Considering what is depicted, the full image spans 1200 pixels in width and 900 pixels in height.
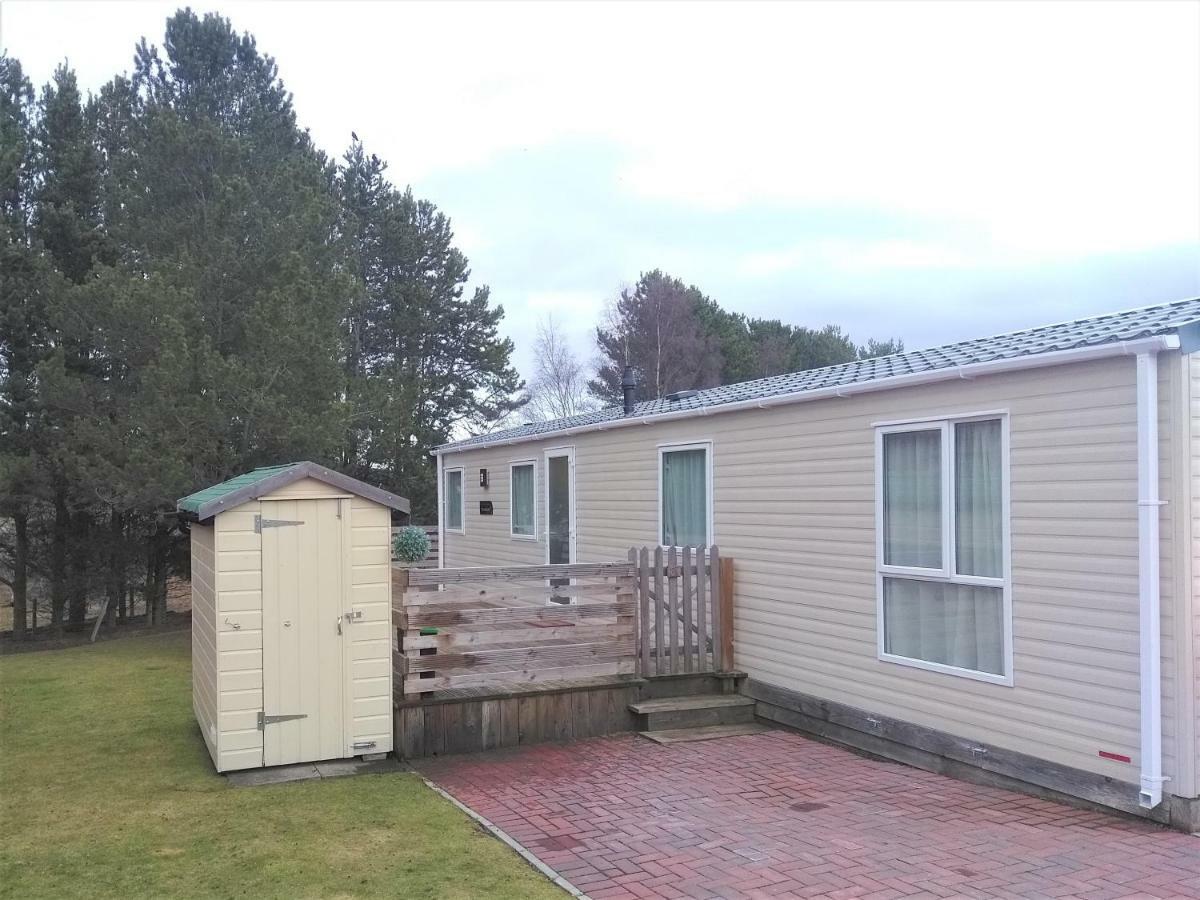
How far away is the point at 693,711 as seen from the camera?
745 centimetres

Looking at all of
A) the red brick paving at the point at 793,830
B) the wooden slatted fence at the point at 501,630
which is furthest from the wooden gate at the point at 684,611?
the red brick paving at the point at 793,830

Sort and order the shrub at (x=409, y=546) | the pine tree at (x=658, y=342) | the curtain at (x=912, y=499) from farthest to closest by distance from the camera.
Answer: the pine tree at (x=658, y=342) < the shrub at (x=409, y=546) < the curtain at (x=912, y=499)

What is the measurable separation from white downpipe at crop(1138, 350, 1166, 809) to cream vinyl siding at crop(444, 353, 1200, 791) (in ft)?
0.19

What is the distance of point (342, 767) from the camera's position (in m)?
6.19

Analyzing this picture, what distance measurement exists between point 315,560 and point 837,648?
3696 millimetres

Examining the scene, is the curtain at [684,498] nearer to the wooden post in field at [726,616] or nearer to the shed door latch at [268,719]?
the wooden post in field at [726,616]

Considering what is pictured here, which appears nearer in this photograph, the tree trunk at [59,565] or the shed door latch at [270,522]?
the shed door latch at [270,522]

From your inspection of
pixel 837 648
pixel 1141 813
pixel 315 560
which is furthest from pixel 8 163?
pixel 1141 813

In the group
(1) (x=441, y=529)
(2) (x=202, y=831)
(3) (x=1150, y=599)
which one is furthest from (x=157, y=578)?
(3) (x=1150, y=599)

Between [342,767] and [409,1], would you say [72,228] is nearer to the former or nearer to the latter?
[409,1]

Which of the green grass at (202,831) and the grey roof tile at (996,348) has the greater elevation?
the grey roof tile at (996,348)

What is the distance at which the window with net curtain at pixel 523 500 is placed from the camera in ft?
40.0

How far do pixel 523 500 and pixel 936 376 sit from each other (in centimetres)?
711

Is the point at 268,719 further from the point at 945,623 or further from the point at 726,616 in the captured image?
the point at 945,623
